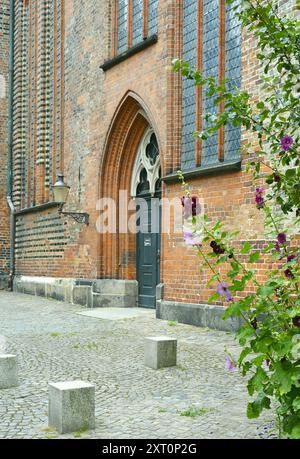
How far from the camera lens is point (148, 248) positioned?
42.8 ft

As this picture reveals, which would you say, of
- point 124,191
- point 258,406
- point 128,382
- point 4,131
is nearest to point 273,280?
point 258,406

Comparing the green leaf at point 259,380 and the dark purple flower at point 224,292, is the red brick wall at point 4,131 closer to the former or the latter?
→ the dark purple flower at point 224,292

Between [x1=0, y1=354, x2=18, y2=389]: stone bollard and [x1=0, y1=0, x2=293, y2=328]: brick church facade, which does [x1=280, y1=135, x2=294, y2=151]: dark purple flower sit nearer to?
[x1=0, y1=354, x2=18, y2=389]: stone bollard

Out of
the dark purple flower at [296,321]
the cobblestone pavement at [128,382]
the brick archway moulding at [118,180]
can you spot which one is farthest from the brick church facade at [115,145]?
the dark purple flower at [296,321]

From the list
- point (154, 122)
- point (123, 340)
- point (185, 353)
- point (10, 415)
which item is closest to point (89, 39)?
point (154, 122)

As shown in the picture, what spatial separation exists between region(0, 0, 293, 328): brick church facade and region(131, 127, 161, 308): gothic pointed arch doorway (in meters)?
0.03

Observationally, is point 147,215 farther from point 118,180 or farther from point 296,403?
point 296,403

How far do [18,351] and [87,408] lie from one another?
12.3ft

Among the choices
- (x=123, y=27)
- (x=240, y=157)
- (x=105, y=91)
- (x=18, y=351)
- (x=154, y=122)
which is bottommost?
(x=18, y=351)

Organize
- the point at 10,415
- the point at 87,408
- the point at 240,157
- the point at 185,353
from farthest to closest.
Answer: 1. the point at 240,157
2. the point at 185,353
3. the point at 10,415
4. the point at 87,408

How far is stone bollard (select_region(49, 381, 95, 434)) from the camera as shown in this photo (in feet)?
13.2

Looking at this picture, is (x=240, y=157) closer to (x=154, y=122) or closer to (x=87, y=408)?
(x=154, y=122)

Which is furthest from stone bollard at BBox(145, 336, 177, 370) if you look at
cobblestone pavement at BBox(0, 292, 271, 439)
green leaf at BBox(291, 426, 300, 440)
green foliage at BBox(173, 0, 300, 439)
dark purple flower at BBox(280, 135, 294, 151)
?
dark purple flower at BBox(280, 135, 294, 151)
